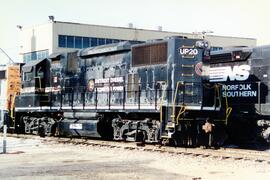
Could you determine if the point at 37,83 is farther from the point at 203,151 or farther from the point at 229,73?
the point at 203,151

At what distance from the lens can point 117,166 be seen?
38.1 feet

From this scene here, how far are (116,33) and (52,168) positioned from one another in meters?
37.0

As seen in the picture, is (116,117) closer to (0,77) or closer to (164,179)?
(164,179)

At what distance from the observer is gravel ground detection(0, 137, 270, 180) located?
33.3ft

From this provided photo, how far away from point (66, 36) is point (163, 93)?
101 ft

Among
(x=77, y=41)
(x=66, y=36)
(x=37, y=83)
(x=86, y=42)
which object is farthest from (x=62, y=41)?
(x=37, y=83)

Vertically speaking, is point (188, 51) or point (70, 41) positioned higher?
point (70, 41)

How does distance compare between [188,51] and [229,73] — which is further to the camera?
[229,73]

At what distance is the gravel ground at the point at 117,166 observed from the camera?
1014 cm

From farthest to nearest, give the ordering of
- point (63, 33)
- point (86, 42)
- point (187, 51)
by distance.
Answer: point (86, 42), point (63, 33), point (187, 51)

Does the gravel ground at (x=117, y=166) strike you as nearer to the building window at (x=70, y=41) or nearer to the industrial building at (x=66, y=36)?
the industrial building at (x=66, y=36)

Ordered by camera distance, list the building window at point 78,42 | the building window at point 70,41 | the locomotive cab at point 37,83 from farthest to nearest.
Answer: the building window at point 78,42 → the building window at point 70,41 → the locomotive cab at point 37,83

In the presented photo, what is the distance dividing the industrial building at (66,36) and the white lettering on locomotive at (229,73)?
2790 cm

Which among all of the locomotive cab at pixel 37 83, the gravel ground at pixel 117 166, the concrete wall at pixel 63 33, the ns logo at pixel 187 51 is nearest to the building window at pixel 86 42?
the concrete wall at pixel 63 33
